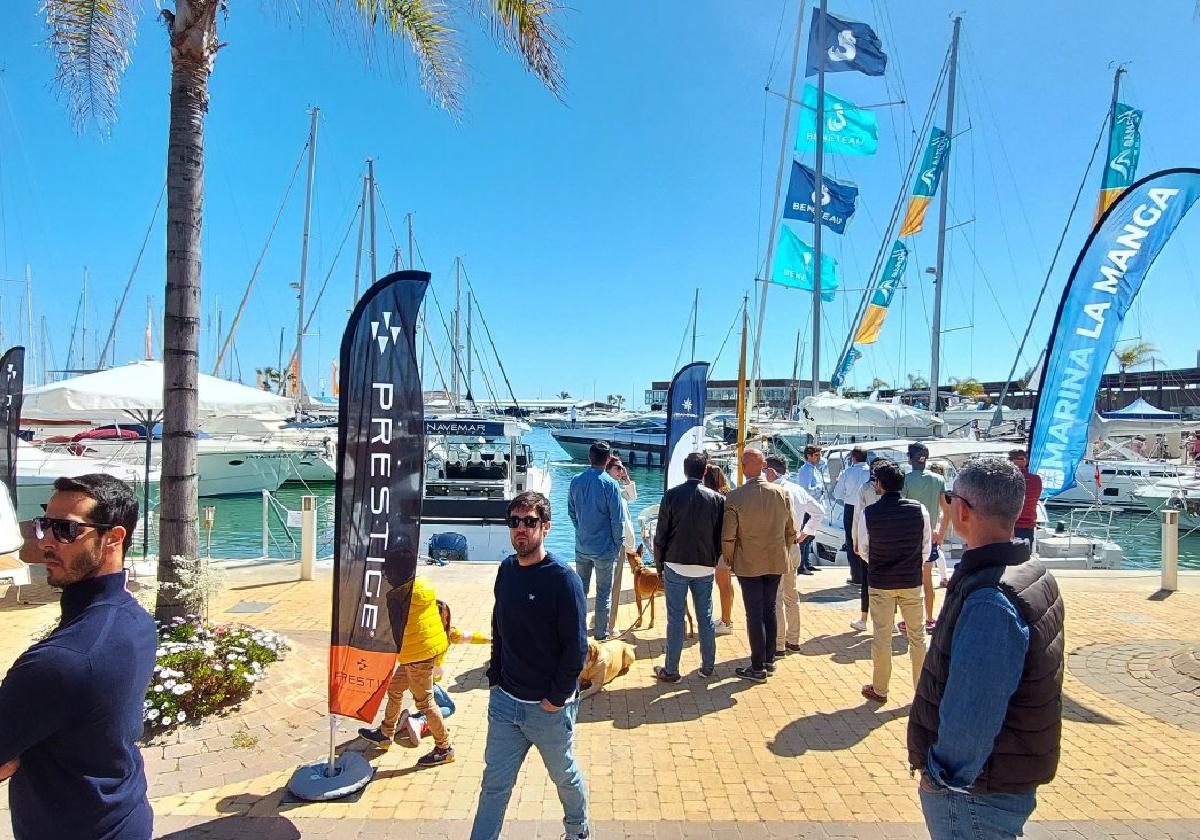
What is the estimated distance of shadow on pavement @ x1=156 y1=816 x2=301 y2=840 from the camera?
3348mm

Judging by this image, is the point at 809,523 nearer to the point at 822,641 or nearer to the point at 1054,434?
the point at 822,641

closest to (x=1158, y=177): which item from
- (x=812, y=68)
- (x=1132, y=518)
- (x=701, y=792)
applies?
(x=701, y=792)

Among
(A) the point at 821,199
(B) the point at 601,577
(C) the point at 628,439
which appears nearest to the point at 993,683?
(B) the point at 601,577

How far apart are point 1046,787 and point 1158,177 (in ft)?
18.9

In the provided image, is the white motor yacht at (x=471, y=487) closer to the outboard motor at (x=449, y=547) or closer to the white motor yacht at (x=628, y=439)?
the outboard motor at (x=449, y=547)

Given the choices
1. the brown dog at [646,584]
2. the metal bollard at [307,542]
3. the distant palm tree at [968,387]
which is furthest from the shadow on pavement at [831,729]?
the distant palm tree at [968,387]

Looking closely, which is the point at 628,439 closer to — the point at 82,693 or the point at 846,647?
the point at 846,647

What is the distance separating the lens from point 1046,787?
389 centimetres

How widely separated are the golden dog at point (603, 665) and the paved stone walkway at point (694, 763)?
110 mm

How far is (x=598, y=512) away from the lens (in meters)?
6.17

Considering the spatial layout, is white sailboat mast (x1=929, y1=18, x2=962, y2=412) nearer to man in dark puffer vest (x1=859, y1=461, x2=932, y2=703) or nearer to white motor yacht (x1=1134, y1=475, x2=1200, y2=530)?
white motor yacht (x1=1134, y1=475, x2=1200, y2=530)

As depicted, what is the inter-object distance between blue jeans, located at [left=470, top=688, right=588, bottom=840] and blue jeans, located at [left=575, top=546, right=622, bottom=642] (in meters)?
3.22

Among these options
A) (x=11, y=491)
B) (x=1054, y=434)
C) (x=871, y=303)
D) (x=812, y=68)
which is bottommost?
(x=11, y=491)

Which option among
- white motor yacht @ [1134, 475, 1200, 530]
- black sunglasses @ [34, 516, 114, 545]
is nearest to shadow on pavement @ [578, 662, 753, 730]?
black sunglasses @ [34, 516, 114, 545]
